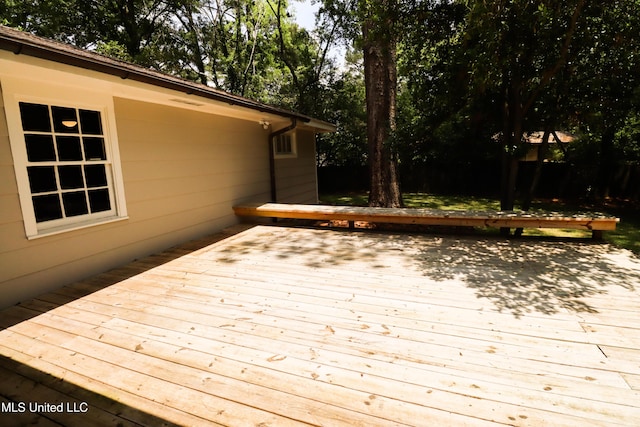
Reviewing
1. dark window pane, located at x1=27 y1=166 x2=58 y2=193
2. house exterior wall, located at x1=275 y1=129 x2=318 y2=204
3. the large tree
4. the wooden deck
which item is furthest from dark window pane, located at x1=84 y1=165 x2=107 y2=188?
the large tree

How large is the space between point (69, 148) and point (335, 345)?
363 centimetres

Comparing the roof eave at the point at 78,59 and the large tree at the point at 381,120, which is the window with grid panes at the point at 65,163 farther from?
the large tree at the point at 381,120

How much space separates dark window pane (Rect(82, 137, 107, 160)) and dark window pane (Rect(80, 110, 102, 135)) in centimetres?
8

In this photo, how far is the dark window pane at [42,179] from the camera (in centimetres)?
323

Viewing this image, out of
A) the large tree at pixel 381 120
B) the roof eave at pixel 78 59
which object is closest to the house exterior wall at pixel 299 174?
the large tree at pixel 381 120

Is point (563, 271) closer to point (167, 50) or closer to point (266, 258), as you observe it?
point (266, 258)

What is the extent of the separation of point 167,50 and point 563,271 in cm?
1792

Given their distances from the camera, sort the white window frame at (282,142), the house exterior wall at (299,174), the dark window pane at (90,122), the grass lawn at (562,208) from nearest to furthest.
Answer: the dark window pane at (90,122)
the grass lawn at (562,208)
the white window frame at (282,142)
the house exterior wall at (299,174)

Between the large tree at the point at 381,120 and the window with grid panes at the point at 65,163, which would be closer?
the window with grid panes at the point at 65,163

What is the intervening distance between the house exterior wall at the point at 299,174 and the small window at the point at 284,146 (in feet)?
0.47

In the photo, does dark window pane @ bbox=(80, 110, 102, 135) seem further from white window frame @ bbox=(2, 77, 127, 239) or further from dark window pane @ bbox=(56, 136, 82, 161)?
dark window pane @ bbox=(56, 136, 82, 161)

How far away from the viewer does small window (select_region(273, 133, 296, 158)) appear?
8.09 m

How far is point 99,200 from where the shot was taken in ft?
12.8

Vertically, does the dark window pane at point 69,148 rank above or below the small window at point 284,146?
below
